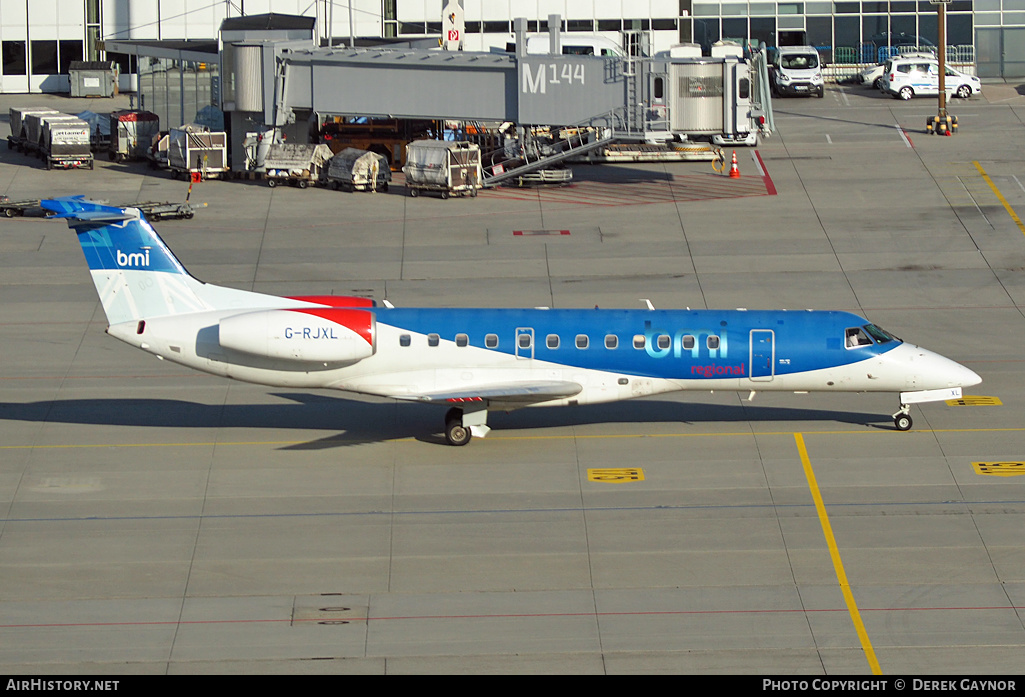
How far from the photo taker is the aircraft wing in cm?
2886

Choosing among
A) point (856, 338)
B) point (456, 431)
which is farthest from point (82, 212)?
point (856, 338)

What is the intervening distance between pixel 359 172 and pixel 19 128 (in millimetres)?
18491

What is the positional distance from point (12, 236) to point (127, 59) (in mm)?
34016

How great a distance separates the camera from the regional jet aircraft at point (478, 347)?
28938 mm

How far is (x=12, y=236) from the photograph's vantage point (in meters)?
48.2

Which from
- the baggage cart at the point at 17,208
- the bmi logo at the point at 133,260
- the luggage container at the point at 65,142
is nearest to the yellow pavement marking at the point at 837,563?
the bmi logo at the point at 133,260

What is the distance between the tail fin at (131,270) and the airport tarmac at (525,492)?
330cm

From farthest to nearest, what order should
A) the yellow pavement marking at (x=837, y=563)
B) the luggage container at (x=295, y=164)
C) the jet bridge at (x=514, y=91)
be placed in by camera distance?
the luggage container at (x=295, y=164)
the jet bridge at (x=514, y=91)
the yellow pavement marking at (x=837, y=563)

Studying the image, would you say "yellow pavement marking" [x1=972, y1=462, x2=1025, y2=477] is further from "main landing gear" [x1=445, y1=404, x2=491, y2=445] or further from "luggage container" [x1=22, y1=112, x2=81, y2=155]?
"luggage container" [x1=22, y1=112, x2=81, y2=155]

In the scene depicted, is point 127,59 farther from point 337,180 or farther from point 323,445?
point 323,445

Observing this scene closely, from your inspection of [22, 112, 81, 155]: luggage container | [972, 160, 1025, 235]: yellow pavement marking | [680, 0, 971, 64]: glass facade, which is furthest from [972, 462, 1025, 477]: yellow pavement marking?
[680, 0, 971, 64]: glass facade

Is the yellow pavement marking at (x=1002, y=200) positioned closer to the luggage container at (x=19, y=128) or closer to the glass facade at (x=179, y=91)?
the glass facade at (x=179, y=91)

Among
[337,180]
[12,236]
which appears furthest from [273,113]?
[12,236]
